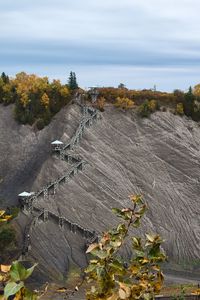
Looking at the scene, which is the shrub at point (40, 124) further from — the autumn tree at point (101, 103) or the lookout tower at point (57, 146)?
the autumn tree at point (101, 103)

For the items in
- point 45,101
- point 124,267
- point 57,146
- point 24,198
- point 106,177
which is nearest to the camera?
point 124,267

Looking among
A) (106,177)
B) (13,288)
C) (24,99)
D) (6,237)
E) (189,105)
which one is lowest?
(6,237)

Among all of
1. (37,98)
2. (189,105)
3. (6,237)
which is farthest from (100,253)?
(189,105)

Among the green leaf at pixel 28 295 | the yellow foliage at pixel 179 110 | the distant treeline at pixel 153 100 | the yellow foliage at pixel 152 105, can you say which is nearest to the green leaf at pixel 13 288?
the green leaf at pixel 28 295

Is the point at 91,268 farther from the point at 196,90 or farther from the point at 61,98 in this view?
the point at 196,90

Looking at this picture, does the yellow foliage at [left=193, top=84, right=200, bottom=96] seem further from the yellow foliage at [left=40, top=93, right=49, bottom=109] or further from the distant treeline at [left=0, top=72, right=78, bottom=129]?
the yellow foliage at [left=40, top=93, right=49, bottom=109]

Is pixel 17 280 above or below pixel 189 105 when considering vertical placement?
below

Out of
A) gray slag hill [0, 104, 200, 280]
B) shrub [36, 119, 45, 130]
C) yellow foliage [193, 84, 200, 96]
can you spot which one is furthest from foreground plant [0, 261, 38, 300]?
→ yellow foliage [193, 84, 200, 96]
